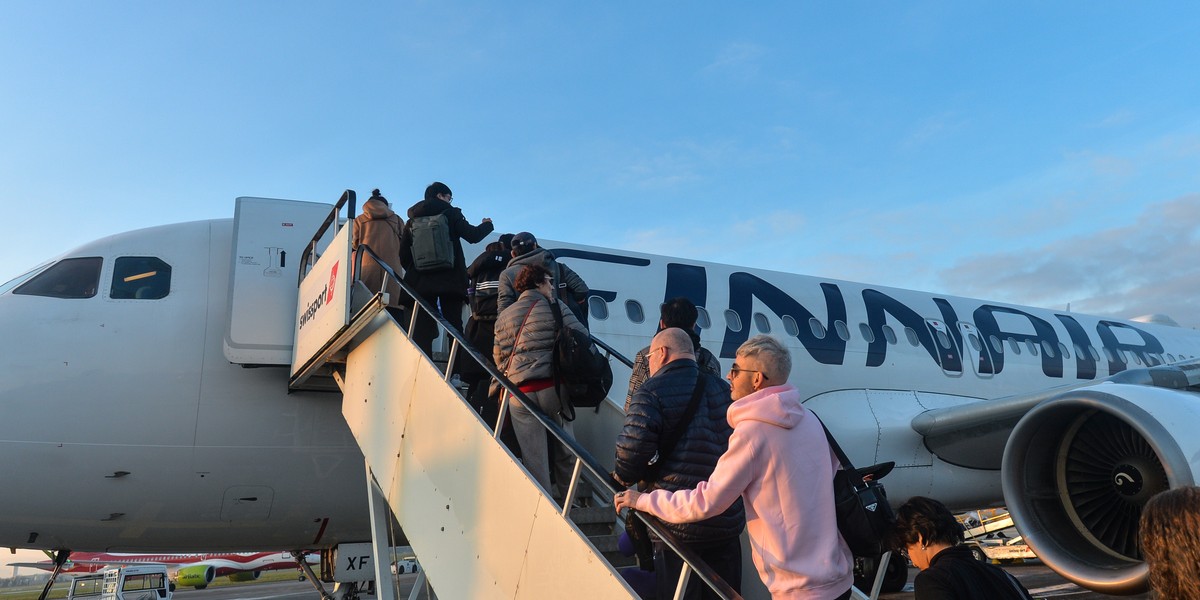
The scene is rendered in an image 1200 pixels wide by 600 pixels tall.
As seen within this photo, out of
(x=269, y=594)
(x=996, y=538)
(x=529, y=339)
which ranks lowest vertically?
(x=269, y=594)

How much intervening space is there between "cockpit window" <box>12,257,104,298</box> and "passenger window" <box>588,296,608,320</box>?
13.3 ft

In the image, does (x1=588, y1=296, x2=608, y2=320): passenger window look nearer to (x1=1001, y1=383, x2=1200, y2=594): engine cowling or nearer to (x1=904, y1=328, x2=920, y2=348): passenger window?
(x1=1001, y1=383, x2=1200, y2=594): engine cowling

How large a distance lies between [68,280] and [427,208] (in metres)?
2.93

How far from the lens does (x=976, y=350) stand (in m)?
11.2

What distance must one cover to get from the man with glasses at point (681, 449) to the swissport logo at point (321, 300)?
297 centimetres

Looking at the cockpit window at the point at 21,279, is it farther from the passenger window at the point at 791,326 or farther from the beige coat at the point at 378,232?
the passenger window at the point at 791,326

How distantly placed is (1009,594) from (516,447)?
2916 millimetres

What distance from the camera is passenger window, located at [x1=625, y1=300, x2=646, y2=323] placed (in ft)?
27.7

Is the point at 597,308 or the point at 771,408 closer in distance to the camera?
the point at 771,408

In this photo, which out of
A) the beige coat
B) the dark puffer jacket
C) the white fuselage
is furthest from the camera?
the beige coat

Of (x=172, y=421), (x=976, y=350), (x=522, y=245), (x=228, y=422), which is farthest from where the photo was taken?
(x=976, y=350)

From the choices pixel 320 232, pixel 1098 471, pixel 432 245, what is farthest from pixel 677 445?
pixel 1098 471

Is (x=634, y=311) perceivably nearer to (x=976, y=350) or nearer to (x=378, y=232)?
(x=378, y=232)

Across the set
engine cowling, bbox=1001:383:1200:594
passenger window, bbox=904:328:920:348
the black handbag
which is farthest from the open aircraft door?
passenger window, bbox=904:328:920:348
